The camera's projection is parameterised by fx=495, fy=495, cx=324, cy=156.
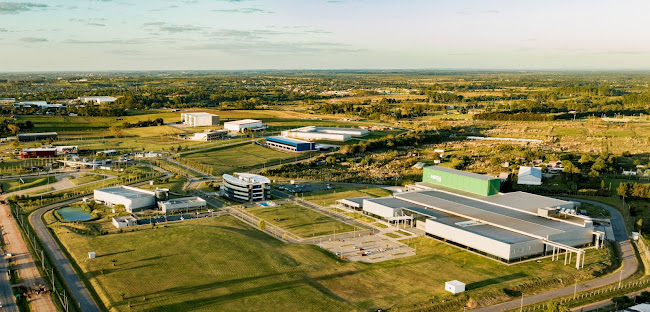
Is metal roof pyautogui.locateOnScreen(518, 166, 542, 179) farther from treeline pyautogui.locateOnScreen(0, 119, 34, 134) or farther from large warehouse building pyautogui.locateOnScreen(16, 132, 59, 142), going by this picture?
treeline pyautogui.locateOnScreen(0, 119, 34, 134)

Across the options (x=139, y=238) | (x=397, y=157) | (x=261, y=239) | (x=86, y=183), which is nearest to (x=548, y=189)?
(x=397, y=157)

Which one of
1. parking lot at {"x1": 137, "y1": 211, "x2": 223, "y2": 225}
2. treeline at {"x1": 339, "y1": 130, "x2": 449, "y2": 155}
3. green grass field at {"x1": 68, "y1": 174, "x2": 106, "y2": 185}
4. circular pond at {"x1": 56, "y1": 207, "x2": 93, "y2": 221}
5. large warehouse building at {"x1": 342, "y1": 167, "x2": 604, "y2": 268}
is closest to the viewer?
large warehouse building at {"x1": 342, "y1": 167, "x2": 604, "y2": 268}

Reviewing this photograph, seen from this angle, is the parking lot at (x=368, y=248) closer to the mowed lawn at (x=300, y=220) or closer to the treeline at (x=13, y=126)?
the mowed lawn at (x=300, y=220)

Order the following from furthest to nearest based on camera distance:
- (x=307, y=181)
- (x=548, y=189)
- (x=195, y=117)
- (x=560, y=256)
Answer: (x=195, y=117) → (x=307, y=181) → (x=548, y=189) → (x=560, y=256)

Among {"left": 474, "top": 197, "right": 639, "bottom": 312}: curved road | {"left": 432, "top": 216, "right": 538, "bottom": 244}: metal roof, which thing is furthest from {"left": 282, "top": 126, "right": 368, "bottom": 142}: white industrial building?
{"left": 474, "top": 197, "right": 639, "bottom": 312}: curved road

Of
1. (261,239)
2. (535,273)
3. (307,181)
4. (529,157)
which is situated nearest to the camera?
(535,273)

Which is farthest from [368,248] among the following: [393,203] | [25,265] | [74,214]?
[74,214]

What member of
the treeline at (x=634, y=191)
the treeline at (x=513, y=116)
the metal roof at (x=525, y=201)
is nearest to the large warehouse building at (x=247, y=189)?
the metal roof at (x=525, y=201)

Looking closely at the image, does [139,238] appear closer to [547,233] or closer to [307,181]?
[307,181]
